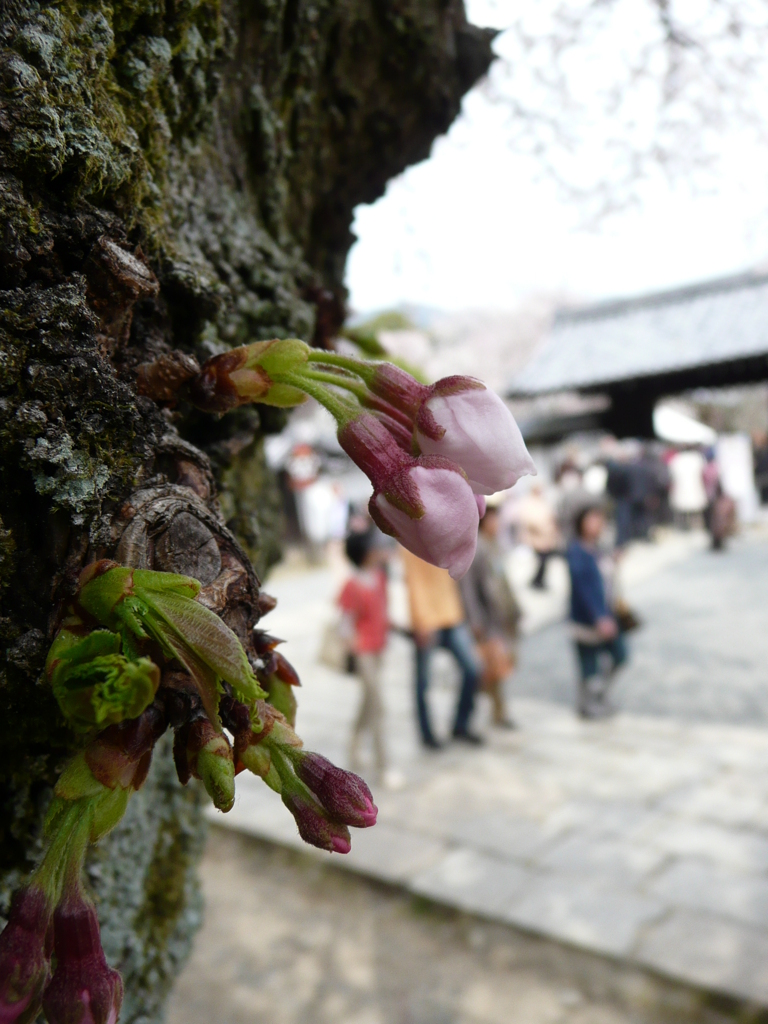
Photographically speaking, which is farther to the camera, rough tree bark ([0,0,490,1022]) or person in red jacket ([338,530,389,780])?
person in red jacket ([338,530,389,780])

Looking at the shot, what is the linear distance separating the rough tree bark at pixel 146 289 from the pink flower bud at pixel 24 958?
22cm

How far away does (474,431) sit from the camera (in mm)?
693

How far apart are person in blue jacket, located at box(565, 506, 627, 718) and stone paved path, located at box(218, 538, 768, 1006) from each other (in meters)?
0.37

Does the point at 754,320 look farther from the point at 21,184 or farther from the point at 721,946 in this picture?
the point at 21,184

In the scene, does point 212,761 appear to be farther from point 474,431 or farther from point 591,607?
point 591,607

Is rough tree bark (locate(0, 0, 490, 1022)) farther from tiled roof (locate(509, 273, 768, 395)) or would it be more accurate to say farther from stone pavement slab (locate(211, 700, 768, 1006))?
tiled roof (locate(509, 273, 768, 395))

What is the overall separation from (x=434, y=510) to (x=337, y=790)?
0.24 metres

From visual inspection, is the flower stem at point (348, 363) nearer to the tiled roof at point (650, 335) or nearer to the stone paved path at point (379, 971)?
the stone paved path at point (379, 971)

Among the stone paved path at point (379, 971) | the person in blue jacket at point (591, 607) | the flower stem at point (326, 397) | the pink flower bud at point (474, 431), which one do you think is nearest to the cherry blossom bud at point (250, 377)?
the flower stem at point (326, 397)

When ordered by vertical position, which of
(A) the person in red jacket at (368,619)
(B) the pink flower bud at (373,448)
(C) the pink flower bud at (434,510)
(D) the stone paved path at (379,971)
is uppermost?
(B) the pink flower bud at (373,448)

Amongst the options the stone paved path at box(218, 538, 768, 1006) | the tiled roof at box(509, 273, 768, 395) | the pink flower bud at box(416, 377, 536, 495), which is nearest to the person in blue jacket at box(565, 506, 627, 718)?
the stone paved path at box(218, 538, 768, 1006)

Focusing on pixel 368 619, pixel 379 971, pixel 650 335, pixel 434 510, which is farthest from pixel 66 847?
pixel 650 335

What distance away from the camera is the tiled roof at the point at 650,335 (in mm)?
8461

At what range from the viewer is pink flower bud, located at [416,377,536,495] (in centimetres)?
70
